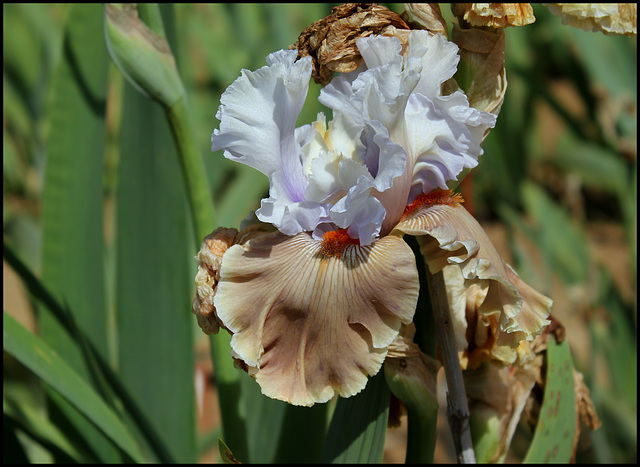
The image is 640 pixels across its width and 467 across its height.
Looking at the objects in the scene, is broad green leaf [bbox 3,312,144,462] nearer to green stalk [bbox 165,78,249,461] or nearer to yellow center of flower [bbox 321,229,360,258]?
green stalk [bbox 165,78,249,461]

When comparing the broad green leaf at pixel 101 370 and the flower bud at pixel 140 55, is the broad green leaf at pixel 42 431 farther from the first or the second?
the flower bud at pixel 140 55

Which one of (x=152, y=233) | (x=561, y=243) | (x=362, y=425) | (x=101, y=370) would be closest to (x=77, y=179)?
(x=152, y=233)

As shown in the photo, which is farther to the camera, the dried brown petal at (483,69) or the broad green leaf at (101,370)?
the broad green leaf at (101,370)

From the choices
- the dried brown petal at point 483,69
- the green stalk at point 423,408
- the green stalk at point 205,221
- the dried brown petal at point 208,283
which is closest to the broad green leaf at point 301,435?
the green stalk at point 205,221

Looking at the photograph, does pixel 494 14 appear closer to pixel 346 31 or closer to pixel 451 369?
pixel 346 31

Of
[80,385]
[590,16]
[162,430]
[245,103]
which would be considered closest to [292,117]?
[245,103]

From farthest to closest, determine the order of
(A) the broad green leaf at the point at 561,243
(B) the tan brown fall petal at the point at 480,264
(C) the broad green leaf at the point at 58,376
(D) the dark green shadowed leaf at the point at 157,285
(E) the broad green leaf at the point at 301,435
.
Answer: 1. (A) the broad green leaf at the point at 561,243
2. (D) the dark green shadowed leaf at the point at 157,285
3. (E) the broad green leaf at the point at 301,435
4. (C) the broad green leaf at the point at 58,376
5. (B) the tan brown fall petal at the point at 480,264

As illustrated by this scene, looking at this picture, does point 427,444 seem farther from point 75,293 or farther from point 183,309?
point 75,293
